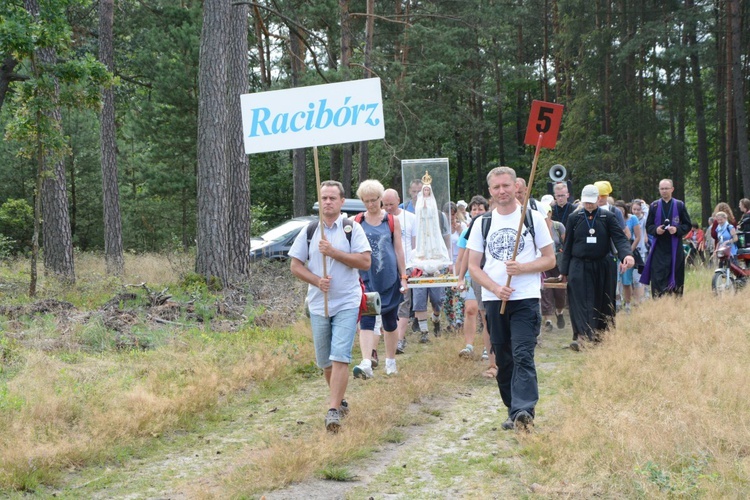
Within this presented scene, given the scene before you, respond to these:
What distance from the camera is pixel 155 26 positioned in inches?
1014

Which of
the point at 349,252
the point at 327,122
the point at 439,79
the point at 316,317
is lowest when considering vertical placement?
the point at 316,317

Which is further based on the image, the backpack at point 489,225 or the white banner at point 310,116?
the white banner at point 310,116

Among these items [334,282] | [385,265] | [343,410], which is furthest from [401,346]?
[334,282]

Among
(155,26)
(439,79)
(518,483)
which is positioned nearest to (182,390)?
(518,483)

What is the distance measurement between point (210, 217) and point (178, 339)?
4.86 meters

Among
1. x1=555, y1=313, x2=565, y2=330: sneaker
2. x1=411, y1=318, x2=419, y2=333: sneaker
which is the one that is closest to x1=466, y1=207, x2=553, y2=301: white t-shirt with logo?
x1=411, y1=318, x2=419, y2=333: sneaker

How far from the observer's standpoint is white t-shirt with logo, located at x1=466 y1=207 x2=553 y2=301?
241 inches

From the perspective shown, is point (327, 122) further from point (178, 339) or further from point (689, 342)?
point (689, 342)

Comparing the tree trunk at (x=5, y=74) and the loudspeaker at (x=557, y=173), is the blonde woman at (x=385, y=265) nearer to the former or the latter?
the loudspeaker at (x=557, y=173)

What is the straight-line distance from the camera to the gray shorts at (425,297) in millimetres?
11289

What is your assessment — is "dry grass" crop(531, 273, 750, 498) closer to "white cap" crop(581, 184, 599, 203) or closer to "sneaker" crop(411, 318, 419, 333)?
"white cap" crop(581, 184, 599, 203)

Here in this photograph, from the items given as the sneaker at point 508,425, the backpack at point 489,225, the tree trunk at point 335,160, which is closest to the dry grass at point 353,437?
the sneaker at point 508,425

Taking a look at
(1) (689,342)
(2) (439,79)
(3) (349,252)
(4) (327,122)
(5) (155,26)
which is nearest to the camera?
(3) (349,252)

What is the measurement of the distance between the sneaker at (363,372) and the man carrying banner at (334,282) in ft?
4.13
